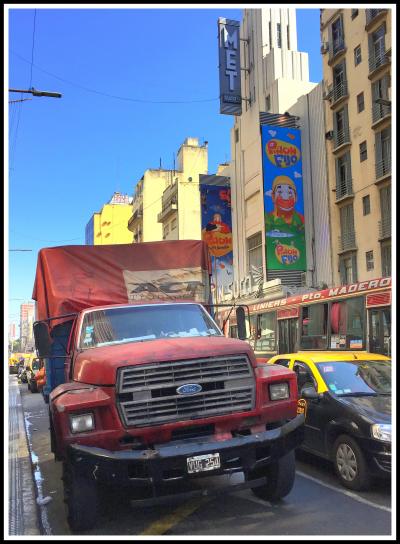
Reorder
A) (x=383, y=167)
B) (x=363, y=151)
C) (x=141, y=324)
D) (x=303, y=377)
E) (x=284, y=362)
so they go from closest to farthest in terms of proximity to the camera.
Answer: (x=141, y=324)
(x=303, y=377)
(x=284, y=362)
(x=383, y=167)
(x=363, y=151)

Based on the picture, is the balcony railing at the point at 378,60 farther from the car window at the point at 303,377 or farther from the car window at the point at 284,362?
the car window at the point at 303,377

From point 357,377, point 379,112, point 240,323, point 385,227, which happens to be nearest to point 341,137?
point 379,112

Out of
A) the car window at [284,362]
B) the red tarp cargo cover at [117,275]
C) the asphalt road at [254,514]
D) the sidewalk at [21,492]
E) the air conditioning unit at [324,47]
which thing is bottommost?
the sidewalk at [21,492]

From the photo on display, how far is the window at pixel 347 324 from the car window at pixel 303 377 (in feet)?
19.6

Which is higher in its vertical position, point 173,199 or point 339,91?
point 339,91

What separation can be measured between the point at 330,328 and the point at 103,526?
10.8m

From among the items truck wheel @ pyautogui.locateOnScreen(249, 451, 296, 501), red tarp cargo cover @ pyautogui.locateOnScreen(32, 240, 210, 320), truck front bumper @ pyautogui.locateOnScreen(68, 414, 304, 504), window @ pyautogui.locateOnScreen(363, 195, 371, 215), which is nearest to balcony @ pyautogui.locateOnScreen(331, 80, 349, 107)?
window @ pyautogui.locateOnScreen(363, 195, 371, 215)

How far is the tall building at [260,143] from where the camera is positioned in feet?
109

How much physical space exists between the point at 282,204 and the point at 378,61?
376 inches

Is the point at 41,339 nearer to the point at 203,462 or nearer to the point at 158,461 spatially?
the point at 158,461

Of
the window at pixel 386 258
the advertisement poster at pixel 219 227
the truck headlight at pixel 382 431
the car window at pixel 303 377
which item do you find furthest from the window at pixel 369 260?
the truck headlight at pixel 382 431

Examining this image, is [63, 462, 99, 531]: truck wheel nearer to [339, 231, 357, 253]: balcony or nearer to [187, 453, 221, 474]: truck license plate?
[187, 453, 221, 474]: truck license plate

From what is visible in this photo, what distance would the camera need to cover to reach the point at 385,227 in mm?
28000

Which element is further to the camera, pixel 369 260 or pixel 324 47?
pixel 324 47
